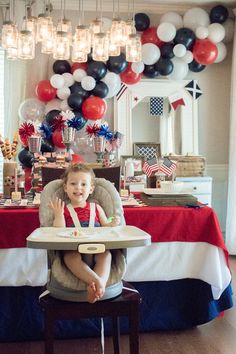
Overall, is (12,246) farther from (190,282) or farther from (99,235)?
(190,282)

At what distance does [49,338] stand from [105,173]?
1147 millimetres

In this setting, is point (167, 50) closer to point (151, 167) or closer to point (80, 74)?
point (80, 74)

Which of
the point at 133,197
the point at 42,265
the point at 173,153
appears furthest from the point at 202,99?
the point at 42,265

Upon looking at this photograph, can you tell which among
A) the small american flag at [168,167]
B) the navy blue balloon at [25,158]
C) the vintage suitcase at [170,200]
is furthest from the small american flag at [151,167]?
the navy blue balloon at [25,158]

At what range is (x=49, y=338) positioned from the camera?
187 cm

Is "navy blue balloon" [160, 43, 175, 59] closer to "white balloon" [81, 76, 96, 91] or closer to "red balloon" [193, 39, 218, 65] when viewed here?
"red balloon" [193, 39, 218, 65]

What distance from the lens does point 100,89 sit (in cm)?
473

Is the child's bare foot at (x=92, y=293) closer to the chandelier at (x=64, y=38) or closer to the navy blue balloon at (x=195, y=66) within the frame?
the chandelier at (x=64, y=38)

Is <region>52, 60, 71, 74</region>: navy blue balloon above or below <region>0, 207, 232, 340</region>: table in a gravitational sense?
above

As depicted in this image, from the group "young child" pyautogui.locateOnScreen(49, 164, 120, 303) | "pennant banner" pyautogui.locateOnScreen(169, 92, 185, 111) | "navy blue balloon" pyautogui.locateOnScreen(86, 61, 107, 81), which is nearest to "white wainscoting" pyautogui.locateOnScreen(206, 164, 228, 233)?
"pennant banner" pyautogui.locateOnScreen(169, 92, 185, 111)

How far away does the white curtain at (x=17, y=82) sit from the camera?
500cm

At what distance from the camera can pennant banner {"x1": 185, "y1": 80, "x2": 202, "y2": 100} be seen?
5320 mm

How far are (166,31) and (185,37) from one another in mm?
→ 210

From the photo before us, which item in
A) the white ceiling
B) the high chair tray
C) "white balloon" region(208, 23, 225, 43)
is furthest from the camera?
the white ceiling
